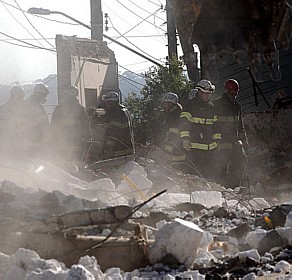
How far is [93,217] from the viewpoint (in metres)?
4.49

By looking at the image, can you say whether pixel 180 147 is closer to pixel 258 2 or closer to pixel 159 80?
pixel 258 2

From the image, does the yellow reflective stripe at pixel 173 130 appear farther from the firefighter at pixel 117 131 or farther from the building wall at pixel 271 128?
the building wall at pixel 271 128

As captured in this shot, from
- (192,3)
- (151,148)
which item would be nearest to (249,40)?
(192,3)

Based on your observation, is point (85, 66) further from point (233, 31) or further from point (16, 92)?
point (233, 31)

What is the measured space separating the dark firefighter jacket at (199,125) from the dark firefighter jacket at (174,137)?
4.2 inches

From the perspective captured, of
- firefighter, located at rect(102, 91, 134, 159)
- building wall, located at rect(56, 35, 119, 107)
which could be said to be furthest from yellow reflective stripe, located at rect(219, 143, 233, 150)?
building wall, located at rect(56, 35, 119, 107)

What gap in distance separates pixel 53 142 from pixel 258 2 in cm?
581

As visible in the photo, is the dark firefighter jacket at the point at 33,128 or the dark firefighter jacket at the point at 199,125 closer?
the dark firefighter jacket at the point at 199,125

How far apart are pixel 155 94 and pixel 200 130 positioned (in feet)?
49.1

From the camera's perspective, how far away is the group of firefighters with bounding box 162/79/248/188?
9.35m

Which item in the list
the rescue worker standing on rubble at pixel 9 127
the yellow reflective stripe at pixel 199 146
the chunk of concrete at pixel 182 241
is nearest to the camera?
the chunk of concrete at pixel 182 241

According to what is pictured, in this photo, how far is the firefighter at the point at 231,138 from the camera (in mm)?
9625

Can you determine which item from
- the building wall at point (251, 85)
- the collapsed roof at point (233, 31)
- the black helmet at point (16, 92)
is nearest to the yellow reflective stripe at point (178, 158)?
the black helmet at point (16, 92)

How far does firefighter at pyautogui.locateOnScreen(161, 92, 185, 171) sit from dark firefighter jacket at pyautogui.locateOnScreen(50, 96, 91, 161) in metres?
1.45
